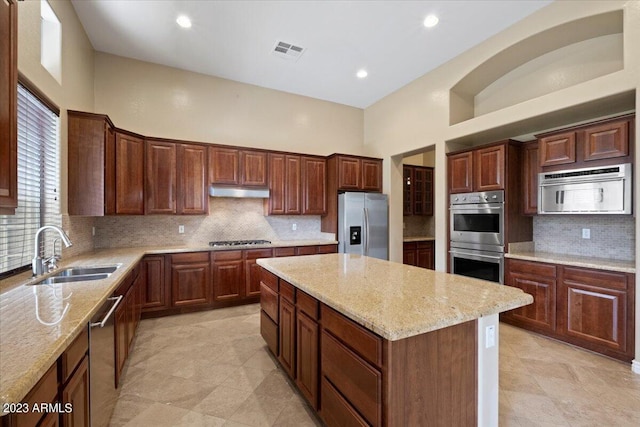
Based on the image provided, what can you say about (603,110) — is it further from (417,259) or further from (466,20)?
(417,259)

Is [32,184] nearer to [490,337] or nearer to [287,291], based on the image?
[287,291]

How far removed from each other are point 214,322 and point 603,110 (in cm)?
514

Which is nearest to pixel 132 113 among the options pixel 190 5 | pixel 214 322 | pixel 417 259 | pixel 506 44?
pixel 190 5

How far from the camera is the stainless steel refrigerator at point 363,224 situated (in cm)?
481

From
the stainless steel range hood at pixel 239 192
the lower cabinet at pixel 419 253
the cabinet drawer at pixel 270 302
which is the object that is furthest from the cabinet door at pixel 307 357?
the lower cabinet at pixel 419 253

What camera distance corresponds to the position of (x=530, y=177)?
3520 mm

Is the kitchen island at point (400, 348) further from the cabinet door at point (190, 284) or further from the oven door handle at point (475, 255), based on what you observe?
the cabinet door at point (190, 284)

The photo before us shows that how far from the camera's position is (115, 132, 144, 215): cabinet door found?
3.48 metres

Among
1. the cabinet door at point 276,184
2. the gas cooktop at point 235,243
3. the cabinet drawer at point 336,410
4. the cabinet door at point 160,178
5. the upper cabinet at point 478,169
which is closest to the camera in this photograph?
the cabinet drawer at point 336,410

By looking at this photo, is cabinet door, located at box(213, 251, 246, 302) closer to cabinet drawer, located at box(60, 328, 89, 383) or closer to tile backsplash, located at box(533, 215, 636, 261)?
cabinet drawer, located at box(60, 328, 89, 383)

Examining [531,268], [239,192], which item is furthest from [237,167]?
[531,268]

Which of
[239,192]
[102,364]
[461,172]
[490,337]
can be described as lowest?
[102,364]

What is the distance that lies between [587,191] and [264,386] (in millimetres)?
3718

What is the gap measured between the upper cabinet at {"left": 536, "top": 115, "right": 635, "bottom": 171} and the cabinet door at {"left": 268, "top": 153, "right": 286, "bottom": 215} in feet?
11.7
